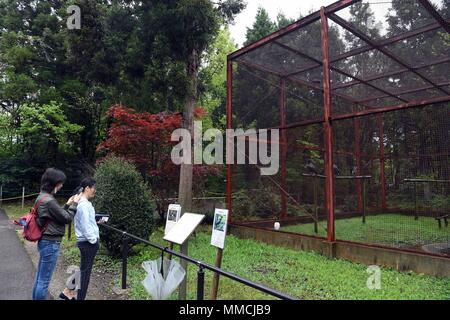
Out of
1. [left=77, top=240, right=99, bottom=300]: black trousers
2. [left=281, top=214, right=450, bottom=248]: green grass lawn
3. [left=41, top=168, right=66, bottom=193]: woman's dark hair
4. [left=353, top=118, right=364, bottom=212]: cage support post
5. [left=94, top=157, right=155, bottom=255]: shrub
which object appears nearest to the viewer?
[left=41, top=168, right=66, bottom=193]: woman's dark hair

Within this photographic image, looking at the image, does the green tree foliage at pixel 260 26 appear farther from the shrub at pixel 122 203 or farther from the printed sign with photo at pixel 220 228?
the printed sign with photo at pixel 220 228

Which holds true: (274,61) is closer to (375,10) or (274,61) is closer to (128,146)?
(375,10)

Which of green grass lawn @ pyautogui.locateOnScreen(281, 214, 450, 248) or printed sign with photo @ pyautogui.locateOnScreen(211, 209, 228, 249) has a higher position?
printed sign with photo @ pyautogui.locateOnScreen(211, 209, 228, 249)

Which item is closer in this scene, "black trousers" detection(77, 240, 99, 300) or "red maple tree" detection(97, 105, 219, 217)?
"black trousers" detection(77, 240, 99, 300)

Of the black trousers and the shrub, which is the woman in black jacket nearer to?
the black trousers

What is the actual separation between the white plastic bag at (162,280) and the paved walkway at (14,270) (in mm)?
1839

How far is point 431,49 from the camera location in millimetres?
8094

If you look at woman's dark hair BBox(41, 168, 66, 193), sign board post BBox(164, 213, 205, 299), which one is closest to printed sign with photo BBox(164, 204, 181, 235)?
sign board post BBox(164, 213, 205, 299)

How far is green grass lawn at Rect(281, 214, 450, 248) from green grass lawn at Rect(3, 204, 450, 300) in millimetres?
1756

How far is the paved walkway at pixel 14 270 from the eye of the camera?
4.50m

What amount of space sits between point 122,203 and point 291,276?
3021mm

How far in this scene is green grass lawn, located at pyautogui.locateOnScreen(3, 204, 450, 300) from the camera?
14.5 feet

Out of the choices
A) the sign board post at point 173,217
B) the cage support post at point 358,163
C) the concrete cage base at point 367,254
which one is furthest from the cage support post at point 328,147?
the cage support post at point 358,163

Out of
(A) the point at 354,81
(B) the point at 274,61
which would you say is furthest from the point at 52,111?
(A) the point at 354,81
